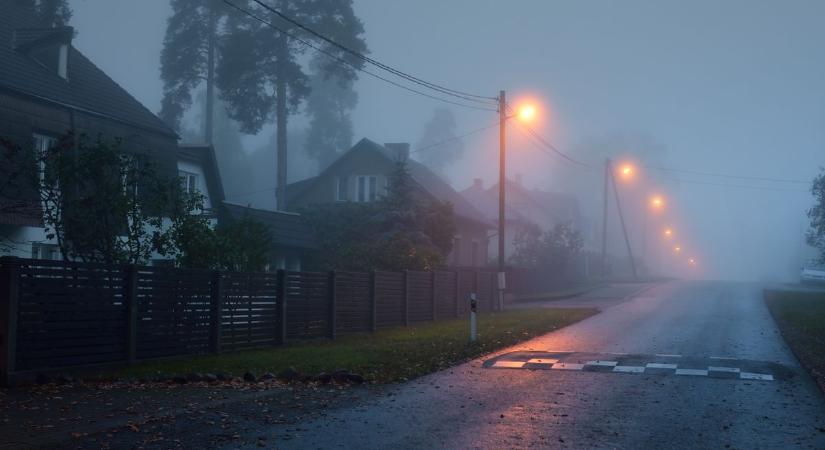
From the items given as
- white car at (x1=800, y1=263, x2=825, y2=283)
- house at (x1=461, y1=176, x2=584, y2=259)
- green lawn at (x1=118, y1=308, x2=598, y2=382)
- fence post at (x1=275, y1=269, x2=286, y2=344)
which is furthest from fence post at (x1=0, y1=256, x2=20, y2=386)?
white car at (x1=800, y1=263, x2=825, y2=283)

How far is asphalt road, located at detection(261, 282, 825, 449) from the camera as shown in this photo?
8.90 m

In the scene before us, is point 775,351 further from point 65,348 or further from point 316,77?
point 316,77

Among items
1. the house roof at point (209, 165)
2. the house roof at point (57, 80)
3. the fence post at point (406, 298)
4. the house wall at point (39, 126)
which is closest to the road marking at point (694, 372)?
the fence post at point (406, 298)

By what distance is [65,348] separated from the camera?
13.0m

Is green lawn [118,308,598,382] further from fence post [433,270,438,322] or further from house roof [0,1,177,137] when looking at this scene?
house roof [0,1,177,137]

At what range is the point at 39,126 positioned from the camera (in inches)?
898

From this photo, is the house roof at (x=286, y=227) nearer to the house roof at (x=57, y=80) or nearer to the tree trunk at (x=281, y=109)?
the house roof at (x=57, y=80)

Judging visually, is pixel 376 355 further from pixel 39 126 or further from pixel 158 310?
pixel 39 126

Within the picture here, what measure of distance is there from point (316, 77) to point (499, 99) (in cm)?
5178

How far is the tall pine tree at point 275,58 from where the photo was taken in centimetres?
4381

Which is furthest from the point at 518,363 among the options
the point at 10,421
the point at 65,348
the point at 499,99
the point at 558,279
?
the point at 558,279

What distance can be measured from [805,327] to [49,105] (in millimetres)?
20895

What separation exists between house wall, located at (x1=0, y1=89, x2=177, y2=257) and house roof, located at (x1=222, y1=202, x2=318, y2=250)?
7.02 meters

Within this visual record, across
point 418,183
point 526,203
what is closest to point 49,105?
point 418,183
